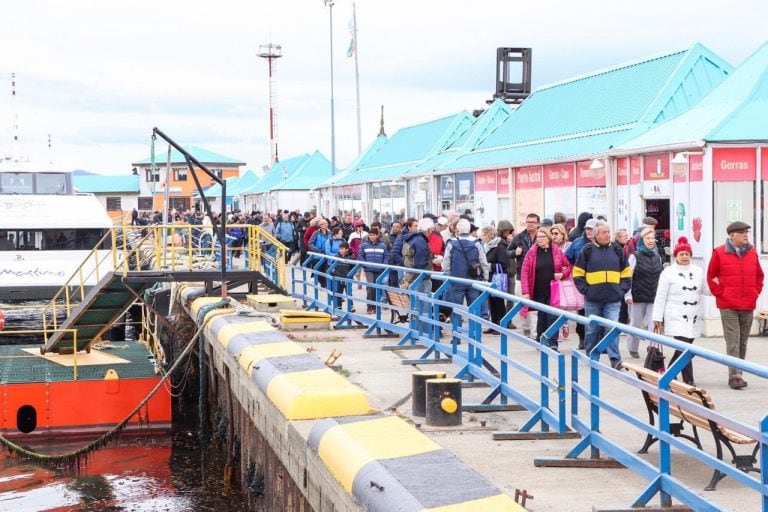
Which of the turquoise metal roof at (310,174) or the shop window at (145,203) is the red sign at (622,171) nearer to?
the turquoise metal roof at (310,174)

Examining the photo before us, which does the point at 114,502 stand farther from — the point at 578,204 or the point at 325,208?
the point at 325,208

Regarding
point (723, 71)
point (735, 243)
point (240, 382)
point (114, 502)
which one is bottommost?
point (114, 502)

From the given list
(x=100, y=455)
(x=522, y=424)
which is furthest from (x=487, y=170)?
(x=522, y=424)

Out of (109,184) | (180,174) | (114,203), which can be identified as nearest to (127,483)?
(180,174)

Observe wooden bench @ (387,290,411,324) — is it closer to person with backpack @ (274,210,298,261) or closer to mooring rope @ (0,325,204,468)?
mooring rope @ (0,325,204,468)

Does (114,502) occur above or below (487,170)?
below

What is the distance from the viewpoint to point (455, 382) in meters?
9.92

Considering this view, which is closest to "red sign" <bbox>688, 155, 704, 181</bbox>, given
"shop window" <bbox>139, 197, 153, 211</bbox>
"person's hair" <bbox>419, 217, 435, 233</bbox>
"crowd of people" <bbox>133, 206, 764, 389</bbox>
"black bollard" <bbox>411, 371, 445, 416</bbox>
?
"crowd of people" <bbox>133, 206, 764, 389</bbox>

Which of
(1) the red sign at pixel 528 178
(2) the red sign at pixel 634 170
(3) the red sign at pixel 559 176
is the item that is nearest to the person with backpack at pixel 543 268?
(2) the red sign at pixel 634 170

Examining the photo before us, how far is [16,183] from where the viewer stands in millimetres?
31656

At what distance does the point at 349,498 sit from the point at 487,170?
741 inches

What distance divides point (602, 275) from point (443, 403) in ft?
14.8

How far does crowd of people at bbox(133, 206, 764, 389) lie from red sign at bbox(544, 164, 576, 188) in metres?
2.73

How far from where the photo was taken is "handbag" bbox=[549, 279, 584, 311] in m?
14.7
